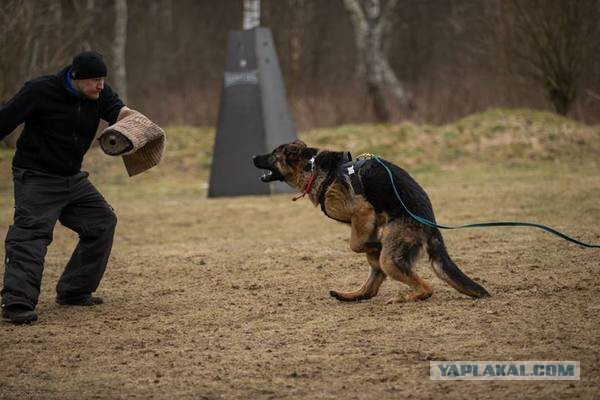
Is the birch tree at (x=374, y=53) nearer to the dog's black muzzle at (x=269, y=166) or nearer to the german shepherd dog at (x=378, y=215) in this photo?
the dog's black muzzle at (x=269, y=166)

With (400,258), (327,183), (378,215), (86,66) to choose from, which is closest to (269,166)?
(327,183)

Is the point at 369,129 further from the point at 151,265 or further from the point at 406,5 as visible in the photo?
the point at 406,5

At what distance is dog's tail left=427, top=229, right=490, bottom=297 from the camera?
→ 6.41m

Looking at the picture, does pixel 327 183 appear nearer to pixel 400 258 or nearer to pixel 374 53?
pixel 400 258

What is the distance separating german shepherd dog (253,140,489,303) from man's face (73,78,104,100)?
158 cm

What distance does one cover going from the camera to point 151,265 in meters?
9.61

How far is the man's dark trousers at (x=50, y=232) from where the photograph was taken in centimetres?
670

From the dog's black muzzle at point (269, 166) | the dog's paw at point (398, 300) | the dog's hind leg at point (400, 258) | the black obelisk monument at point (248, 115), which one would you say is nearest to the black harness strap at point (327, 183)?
the dog's black muzzle at point (269, 166)

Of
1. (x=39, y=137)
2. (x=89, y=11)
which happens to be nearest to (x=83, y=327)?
(x=39, y=137)

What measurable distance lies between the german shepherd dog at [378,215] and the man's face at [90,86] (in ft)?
5.19

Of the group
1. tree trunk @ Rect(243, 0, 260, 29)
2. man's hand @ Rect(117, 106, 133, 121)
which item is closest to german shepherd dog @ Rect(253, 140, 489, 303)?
man's hand @ Rect(117, 106, 133, 121)

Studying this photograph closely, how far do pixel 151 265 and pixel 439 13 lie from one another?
3042 centimetres

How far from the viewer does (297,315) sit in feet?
22.0

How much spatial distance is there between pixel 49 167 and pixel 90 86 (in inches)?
28.8
